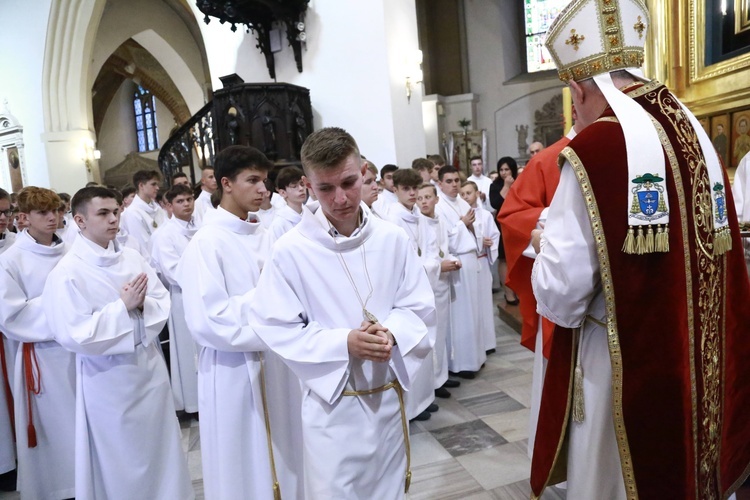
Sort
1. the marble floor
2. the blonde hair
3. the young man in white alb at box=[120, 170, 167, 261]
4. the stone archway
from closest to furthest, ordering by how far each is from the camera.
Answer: the marble floor < the blonde hair < the young man in white alb at box=[120, 170, 167, 261] < the stone archway

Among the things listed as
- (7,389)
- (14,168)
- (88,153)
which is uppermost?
(88,153)

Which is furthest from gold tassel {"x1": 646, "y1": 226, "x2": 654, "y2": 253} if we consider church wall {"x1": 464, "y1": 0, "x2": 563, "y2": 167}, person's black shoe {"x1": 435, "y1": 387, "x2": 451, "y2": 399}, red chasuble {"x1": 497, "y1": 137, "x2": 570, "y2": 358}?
church wall {"x1": 464, "y1": 0, "x2": 563, "y2": 167}

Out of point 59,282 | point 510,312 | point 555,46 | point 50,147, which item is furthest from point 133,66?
point 555,46

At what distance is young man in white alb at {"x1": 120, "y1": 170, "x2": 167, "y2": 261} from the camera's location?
634cm

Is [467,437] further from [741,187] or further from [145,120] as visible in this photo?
[145,120]

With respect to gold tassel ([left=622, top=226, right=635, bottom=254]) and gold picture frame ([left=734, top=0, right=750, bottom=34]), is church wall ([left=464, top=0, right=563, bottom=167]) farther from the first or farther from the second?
gold tassel ([left=622, top=226, right=635, bottom=254])

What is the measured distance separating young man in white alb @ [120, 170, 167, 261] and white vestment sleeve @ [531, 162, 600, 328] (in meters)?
5.32

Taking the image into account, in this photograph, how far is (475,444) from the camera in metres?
3.86

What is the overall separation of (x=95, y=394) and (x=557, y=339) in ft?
7.56

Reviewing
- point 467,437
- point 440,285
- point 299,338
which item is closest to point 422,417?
point 467,437

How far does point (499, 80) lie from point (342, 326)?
15.0 m

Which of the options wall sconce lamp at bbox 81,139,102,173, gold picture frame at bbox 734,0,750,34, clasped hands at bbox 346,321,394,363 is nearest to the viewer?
clasped hands at bbox 346,321,394,363

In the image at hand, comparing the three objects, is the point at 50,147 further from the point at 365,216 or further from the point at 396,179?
the point at 365,216

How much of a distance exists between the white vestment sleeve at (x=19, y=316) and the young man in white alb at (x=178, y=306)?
1489mm
